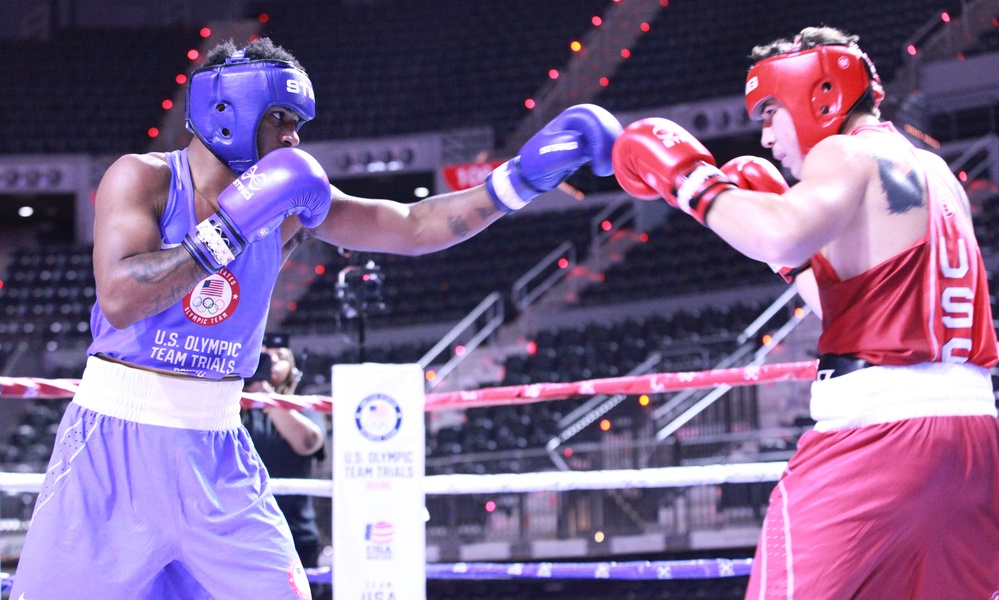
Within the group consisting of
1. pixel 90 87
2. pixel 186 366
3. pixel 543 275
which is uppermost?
pixel 90 87

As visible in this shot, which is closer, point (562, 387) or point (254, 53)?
point (254, 53)

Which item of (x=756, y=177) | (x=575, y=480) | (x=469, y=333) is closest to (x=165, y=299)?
(x=756, y=177)

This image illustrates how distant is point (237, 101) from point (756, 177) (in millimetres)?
977

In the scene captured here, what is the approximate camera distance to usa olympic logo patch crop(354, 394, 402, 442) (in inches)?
120

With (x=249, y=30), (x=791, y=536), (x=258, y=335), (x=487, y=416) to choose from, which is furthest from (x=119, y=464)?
(x=249, y=30)

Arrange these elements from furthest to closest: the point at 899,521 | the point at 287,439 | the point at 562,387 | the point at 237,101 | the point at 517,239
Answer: the point at 517,239 < the point at 287,439 < the point at 562,387 < the point at 237,101 < the point at 899,521

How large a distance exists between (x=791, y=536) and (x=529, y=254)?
1015 cm

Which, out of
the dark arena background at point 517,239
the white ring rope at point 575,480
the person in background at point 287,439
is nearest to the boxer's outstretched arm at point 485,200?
the white ring rope at point 575,480

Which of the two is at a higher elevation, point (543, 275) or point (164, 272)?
point (543, 275)

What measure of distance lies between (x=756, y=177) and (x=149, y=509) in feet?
4.03

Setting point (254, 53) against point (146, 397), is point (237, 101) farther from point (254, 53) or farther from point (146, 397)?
point (146, 397)

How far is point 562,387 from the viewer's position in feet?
9.51

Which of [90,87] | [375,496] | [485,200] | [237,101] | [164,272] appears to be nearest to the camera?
[164,272]

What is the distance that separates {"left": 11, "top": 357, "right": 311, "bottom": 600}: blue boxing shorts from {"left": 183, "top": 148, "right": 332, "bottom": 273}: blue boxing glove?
0.89 feet
